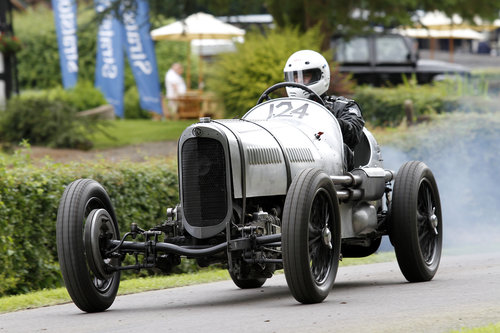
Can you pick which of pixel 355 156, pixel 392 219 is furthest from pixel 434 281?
pixel 355 156

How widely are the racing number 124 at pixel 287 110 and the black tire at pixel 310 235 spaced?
134cm

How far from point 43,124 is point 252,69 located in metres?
4.73

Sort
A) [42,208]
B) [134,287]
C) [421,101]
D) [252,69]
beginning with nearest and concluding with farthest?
1. [134,287]
2. [42,208]
3. [252,69]
4. [421,101]

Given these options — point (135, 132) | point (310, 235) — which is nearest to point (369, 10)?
point (135, 132)

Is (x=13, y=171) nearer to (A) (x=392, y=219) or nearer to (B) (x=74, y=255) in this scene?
(B) (x=74, y=255)

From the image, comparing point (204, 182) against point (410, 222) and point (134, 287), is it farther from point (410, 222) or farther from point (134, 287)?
point (134, 287)

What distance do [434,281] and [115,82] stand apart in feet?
65.6

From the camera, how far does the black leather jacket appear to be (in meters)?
9.42

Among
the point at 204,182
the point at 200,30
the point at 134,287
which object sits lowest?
the point at 134,287

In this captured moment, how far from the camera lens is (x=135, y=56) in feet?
92.5

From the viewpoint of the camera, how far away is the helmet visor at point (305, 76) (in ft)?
32.2

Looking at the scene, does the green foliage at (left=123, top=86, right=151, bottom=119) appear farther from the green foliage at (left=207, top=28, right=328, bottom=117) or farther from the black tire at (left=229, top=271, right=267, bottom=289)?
the black tire at (left=229, top=271, right=267, bottom=289)

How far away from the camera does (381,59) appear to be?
3006 cm

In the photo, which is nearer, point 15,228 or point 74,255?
point 74,255
